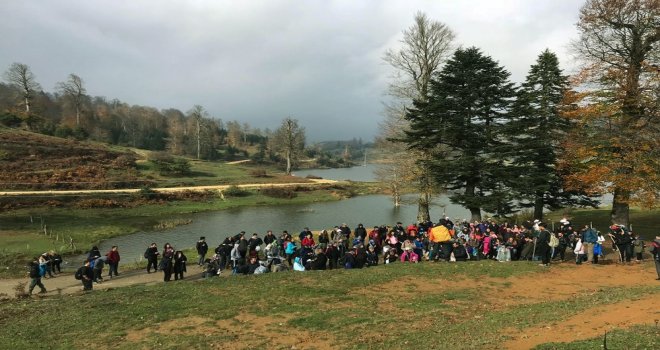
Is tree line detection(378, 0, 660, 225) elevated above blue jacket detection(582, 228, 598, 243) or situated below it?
above

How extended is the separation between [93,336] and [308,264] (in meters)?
9.20

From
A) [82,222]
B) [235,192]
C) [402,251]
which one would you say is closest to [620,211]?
[402,251]

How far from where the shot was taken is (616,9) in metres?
22.4

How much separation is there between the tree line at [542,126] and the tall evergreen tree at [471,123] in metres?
0.07

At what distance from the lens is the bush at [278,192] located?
6277 cm

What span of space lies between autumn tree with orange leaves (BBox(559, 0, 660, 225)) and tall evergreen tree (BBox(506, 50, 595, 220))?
3.16m

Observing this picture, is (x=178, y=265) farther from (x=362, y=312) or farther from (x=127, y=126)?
(x=127, y=126)

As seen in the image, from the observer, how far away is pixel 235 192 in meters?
60.7

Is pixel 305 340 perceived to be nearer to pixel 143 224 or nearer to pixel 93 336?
pixel 93 336

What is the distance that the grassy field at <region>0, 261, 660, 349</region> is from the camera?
9703mm

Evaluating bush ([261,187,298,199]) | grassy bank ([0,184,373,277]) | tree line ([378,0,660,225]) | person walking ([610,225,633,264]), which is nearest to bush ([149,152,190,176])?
grassy bank ([0,184,373,277])

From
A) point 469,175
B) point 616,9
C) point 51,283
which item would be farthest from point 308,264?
point 616,9

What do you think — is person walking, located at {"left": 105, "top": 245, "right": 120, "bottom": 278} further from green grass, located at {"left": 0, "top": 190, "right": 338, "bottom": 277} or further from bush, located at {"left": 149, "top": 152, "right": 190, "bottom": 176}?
bush, located at {"left": 149, "top": 152, "right": 190, "bottom": 176}

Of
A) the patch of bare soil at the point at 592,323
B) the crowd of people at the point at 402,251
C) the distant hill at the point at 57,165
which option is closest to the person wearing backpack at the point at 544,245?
the crowd of people at the point at 402,251
